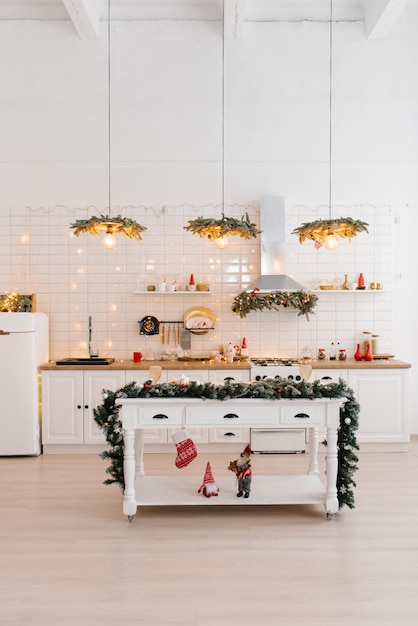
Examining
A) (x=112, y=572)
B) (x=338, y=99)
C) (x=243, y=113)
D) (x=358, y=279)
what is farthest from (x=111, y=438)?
(x=338, y=99)

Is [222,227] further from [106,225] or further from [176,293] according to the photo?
[176,293]

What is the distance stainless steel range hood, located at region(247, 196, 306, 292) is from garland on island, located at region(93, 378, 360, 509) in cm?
228

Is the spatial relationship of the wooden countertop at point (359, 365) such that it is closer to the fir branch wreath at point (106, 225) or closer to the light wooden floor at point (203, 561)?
the light wooden floor at point (203, 561)

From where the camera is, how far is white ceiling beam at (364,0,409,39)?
20.6 feet

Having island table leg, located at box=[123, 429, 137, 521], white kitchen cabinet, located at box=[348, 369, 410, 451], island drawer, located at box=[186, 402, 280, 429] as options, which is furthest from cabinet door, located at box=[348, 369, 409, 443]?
island table leg, located at box=[123, 429, 137, 521]

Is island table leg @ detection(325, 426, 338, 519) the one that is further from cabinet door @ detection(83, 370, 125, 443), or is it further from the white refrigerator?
the white refrigerator

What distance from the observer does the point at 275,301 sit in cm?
664

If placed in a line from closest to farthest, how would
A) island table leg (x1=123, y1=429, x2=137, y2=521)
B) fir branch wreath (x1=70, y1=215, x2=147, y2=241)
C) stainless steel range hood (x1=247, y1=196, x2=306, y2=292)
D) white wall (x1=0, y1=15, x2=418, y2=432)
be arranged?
island table leg (x1=123, y1=429, x2=137, y2=521) → fir branch wreath (x1=70, y1=215, x2=147, y2=241) → stainless steel range hood (x1=247, y1=196, x2=306, y2=292) → white wall (x1=0, y1=15, x2=418, y2=432)

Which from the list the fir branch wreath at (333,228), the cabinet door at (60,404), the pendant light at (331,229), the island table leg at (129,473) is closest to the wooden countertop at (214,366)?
the cabinet door at (60,404)

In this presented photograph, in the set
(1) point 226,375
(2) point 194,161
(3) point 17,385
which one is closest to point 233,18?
(2) point 194,161

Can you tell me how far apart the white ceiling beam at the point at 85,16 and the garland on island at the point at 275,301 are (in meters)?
3.60

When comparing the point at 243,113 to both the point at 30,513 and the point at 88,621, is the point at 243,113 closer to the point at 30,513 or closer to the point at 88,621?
the point at 30,513

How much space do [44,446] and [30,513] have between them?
6.32 ft

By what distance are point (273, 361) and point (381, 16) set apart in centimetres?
413
